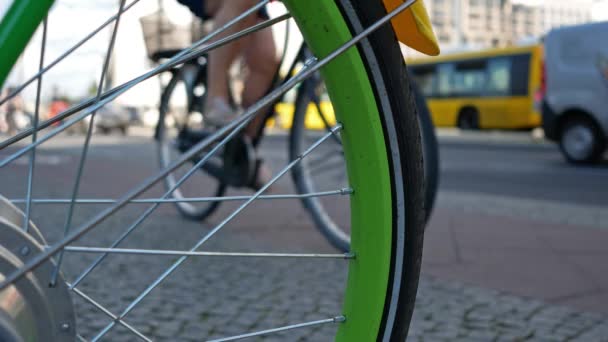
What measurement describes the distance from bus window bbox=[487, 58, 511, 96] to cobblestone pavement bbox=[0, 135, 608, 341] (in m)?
18.1

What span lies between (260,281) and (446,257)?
92 centimetres

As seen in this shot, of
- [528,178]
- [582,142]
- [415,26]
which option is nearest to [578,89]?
[582,142]

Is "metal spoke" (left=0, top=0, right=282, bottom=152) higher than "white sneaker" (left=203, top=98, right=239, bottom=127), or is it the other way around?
"metal spoke" (left=0, top=0, right=282, bottom=152)

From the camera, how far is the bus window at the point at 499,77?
2098 centimetres

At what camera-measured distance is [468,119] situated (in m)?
22.6

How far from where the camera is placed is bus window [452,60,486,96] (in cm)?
2206

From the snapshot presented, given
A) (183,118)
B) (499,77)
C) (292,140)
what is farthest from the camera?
(499,77)

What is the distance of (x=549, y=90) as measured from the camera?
11.2 metres

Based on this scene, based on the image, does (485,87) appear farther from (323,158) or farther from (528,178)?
(323,158)

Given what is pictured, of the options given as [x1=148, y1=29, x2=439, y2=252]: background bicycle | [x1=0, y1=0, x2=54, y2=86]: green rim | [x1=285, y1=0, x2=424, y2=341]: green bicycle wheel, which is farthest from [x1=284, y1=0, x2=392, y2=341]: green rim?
[x1=148, y1=29, x2=439, y2=252]: background bicycle

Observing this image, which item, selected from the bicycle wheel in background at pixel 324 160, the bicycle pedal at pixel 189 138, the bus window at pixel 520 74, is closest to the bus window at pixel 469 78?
the bus window at pixel 520 74

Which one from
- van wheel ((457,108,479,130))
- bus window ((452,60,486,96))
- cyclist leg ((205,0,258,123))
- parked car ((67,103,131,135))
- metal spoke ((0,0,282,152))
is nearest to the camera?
metal spoke ((0,0,282,152))

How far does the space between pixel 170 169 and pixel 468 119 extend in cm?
2221

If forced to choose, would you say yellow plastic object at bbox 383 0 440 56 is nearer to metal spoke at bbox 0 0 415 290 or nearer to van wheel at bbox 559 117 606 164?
metal spoke at bbox 0 0 415 290
